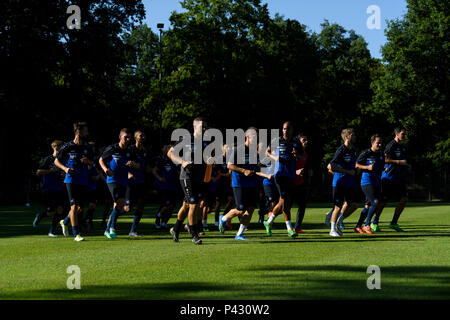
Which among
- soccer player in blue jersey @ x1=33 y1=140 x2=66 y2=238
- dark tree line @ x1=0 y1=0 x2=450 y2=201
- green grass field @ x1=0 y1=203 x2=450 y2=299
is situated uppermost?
dark tree line @ x1=0 y1=0 x2=450 y2=201

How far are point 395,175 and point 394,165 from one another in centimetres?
24

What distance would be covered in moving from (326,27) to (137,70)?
20446 mm

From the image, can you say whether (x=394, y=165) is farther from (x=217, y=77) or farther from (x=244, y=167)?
(x=217, y=77)

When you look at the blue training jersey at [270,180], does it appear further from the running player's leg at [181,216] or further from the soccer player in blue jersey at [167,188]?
the soccer player in blue jersey at [167,188]

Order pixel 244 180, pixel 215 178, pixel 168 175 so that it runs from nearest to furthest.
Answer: pixel 244 180, pixel 215 178, pixel 168 175

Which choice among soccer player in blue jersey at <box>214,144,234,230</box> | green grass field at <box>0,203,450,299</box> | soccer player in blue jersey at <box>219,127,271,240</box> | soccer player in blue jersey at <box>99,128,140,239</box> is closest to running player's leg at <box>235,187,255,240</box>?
soccer player in blue jersey at <box>219,127,271,240</box>

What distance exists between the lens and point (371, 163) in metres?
14.5

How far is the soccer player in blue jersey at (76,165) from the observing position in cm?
1289

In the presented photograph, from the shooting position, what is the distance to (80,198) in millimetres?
13133

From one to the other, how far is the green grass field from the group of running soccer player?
2.53ft

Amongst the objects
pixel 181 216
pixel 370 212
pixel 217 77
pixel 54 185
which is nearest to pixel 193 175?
pixel 181 216

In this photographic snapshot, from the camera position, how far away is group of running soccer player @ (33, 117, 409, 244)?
39.5 feet
